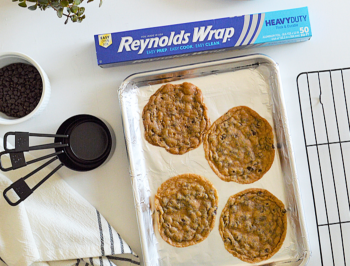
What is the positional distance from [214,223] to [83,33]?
0.97m

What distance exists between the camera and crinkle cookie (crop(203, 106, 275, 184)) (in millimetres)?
1252

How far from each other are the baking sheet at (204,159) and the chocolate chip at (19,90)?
35cm

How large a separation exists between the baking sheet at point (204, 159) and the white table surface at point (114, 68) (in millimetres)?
70

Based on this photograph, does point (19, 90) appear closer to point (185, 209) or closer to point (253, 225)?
point (185, 209)

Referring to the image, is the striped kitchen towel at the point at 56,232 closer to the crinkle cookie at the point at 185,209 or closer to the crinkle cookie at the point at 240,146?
the crinkle cookie at the point at 185,209

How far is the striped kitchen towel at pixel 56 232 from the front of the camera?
1209 mm

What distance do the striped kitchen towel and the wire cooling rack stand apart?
2.58ft

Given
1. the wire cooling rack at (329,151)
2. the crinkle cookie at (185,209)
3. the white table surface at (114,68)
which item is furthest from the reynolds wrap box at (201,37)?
the crinkle cookie at (185,209)

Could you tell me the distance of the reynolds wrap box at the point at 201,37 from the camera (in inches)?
48.5

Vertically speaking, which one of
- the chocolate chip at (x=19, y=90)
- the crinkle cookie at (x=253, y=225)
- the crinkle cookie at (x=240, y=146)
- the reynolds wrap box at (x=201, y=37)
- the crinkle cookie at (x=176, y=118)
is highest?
the reynolds wrap box at (x=201, y=37)

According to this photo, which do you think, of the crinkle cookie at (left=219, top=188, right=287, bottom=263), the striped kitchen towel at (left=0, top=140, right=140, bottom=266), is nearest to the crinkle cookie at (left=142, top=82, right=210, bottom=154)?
the crinkle cookie at (left=219, top=188, right=287, bottom=263)

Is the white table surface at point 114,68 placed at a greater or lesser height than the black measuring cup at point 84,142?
greater

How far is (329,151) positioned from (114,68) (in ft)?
3.16

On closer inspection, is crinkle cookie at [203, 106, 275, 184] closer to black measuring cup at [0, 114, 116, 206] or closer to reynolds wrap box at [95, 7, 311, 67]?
reynolds wrap box at [95, 7, 311, 67]
